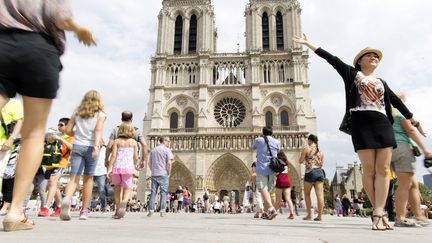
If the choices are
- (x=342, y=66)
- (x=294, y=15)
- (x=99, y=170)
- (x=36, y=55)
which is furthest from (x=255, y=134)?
(x=36, y=55)

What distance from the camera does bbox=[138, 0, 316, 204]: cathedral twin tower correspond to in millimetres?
28062

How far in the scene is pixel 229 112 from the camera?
3061cm

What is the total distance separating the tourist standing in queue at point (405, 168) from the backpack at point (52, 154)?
5.16 metres

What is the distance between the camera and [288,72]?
30344mm

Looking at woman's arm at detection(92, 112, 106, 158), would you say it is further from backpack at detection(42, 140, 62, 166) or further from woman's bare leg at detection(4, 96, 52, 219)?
woman's bare leg at detection(4, 96, 52, 219)

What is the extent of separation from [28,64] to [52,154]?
4148 mm

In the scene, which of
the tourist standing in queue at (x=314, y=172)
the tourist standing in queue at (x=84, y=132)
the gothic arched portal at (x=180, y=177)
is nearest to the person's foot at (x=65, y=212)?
the tourist standing in queue at (x=84, y=132)

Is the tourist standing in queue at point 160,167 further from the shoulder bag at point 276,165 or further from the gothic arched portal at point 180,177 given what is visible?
the gothic arched portal at point 180,177

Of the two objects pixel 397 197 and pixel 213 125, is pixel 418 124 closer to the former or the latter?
pixel 397 197

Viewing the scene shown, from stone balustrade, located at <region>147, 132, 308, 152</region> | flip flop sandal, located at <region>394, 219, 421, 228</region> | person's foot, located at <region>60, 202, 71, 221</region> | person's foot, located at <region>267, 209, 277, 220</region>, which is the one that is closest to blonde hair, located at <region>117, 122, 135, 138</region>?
person's foot, located at <region>60, 202, 71, 221</region>

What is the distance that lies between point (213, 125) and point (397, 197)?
1029 inches

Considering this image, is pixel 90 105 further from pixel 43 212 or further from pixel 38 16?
pixel 38 16

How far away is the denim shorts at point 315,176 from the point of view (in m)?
5.99

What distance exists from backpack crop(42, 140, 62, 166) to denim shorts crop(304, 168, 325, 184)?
4334 millimetres
